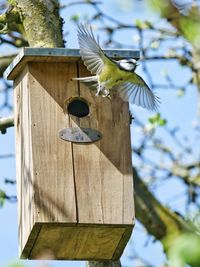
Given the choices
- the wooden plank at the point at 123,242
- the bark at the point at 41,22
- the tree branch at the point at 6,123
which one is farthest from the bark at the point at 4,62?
the wooden plank at the point at 123,242

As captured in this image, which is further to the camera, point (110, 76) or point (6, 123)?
point (6, 123)

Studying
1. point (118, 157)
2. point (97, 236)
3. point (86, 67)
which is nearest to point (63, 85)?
point (86, 67)

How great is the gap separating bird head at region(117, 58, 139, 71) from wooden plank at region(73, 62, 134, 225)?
161mm

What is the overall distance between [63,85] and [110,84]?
0.25m

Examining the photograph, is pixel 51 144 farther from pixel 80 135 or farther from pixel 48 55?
pixel 48 55

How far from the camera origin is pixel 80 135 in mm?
4094

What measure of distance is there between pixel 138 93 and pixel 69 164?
0.62m

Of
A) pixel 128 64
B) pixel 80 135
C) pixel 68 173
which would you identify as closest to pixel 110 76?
pixel 128 64

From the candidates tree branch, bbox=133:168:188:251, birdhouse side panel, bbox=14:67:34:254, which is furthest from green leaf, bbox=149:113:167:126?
birdhouse side panel, bbox=14:67:34:254

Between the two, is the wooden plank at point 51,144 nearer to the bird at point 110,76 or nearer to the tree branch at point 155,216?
the bird at point 110,76

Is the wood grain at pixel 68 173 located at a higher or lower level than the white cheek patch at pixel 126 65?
lower

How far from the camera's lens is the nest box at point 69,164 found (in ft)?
12.9

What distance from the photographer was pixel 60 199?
12.9 ft

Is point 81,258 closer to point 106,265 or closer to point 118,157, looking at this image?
point 106,265
